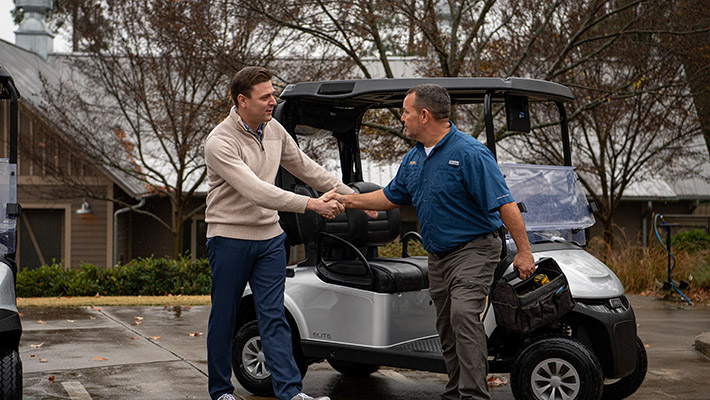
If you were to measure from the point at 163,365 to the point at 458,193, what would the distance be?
3430 mm

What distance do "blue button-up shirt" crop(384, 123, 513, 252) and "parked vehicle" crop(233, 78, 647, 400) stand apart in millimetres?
564

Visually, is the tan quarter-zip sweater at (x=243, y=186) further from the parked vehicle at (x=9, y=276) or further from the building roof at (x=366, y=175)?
the building roof at (x=366, y=175)

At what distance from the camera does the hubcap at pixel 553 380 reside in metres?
5.26

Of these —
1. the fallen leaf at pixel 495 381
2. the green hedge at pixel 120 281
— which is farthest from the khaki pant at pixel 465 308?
the green hedge at pixel 120 281

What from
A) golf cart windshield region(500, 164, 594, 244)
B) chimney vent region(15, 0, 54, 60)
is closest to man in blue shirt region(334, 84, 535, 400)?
golf cart windshield region(500, 164, 594, 244)

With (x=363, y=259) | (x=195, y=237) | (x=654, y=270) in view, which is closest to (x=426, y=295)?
(x=363, y=259)

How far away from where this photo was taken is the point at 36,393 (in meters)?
6.15

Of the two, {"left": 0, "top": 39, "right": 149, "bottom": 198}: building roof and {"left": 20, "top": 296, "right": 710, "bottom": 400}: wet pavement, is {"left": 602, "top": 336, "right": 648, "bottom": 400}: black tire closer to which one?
{"left": 20, "top": 296, "right": 710, "bottom": 400}: wet pavement

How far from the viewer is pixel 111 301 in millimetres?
12570

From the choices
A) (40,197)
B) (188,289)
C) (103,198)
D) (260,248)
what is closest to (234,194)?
(260,248)

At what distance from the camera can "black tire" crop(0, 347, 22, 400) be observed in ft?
15.6

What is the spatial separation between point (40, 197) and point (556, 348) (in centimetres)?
1762

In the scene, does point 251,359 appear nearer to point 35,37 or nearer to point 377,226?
point 377,226

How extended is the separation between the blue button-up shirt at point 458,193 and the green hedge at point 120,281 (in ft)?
30.4
